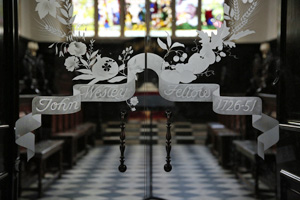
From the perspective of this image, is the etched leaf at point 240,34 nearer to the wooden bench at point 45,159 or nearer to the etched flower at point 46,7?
the etched flower at point 46,7

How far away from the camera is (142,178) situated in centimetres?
331

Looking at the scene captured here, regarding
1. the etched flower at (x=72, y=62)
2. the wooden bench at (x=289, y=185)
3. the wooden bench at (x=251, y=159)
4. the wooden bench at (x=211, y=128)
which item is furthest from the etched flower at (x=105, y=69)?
the wooden bench at (x=289, y=185)

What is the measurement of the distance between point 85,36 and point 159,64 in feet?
2.33

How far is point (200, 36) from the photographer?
3.16 meters

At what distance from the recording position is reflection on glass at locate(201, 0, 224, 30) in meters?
3.15

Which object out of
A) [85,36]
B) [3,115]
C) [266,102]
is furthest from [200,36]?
[3,115]

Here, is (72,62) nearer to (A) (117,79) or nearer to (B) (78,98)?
(B) (78,98)

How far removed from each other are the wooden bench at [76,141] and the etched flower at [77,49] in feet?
2.12

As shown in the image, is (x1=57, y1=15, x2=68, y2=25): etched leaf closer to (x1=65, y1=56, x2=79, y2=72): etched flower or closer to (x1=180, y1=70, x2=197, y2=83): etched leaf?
(x1=65, y1=56, x2=79, y2=72): etched flower

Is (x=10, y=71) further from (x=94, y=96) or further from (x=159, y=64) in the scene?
(x=159, y=64)

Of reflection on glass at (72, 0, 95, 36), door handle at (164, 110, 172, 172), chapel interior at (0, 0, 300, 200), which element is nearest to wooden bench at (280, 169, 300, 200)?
chapel interior at (0, 0, 300, 200)

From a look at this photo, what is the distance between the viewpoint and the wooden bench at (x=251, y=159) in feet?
10.6

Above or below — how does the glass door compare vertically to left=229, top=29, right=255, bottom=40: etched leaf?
A: below

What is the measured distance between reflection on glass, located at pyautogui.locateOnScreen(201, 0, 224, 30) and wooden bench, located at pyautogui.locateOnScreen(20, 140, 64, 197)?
5.58ft
